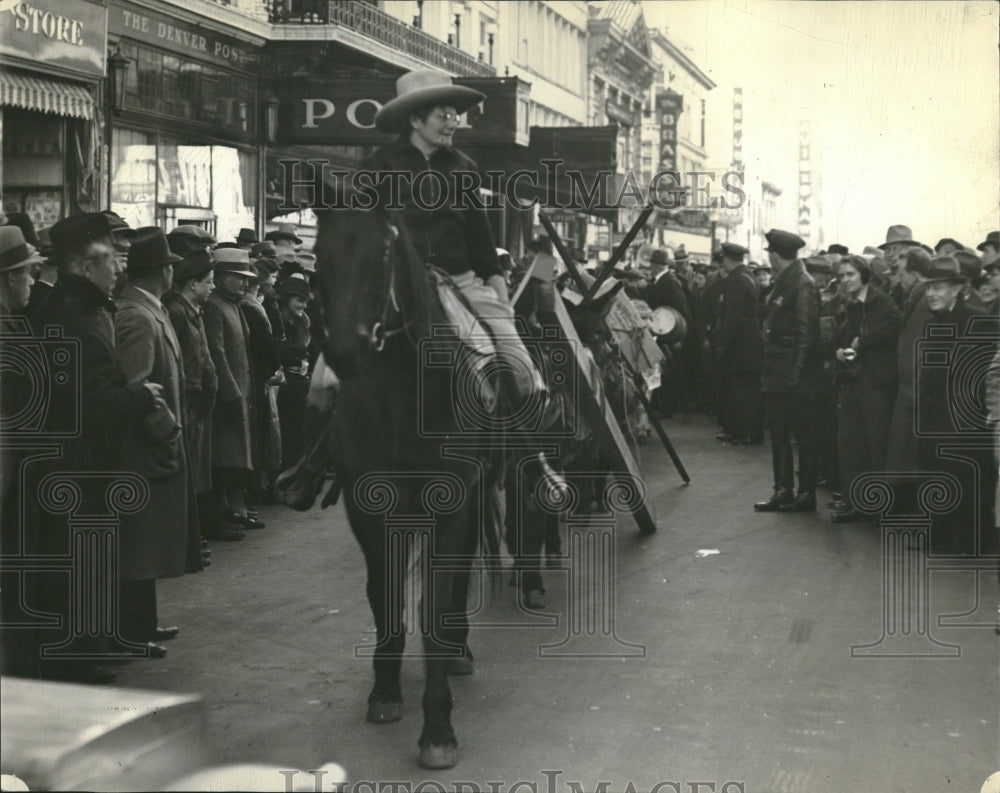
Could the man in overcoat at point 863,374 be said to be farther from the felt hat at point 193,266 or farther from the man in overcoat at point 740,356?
the man in overcoat at point 740,356

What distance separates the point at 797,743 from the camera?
5535 millimetres

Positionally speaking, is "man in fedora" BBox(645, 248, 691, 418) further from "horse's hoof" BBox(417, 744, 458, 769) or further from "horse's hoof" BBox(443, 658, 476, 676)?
"horse's hoof" BBox(417, 744, 458, 769)

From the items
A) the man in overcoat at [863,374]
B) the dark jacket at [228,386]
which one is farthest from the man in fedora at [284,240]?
the man in overcoat at [863,374]

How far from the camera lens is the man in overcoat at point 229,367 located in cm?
1016

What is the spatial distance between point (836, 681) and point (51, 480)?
3718mm

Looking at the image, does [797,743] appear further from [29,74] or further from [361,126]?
[361,126]

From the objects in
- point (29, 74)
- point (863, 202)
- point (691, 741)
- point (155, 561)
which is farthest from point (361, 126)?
point (691, 741)

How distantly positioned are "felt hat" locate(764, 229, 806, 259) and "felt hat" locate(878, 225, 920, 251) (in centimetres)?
239

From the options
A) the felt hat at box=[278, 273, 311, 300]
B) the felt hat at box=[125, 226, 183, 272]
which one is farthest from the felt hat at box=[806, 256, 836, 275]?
the felt hat at box=[125, 226, 183, 272]

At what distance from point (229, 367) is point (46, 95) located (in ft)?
14.1

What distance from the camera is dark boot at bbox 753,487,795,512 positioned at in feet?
39.0

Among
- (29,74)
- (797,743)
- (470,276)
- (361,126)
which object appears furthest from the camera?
(361,126)

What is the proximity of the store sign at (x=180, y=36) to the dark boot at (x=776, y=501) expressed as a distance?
29.7 ft
